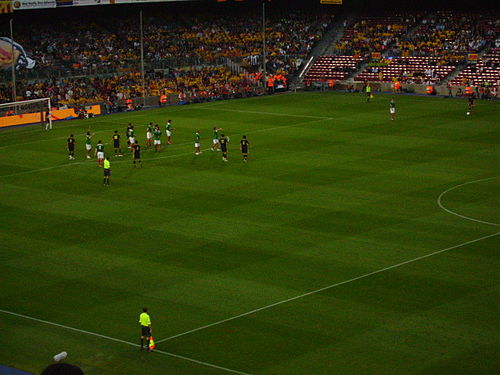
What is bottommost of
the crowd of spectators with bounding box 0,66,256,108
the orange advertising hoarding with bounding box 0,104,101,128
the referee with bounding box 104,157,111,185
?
the referee with bounding box 104,157,111,185

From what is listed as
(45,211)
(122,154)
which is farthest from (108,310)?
(122,154)

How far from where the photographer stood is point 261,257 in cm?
3238

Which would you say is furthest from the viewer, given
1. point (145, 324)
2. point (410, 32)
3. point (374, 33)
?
point (374, 33)

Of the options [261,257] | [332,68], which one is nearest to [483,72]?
[332,68]

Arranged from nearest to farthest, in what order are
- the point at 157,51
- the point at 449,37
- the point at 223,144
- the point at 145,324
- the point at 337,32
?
the point at 145,324 → the point at 223,144 → the point at 157,51 → the point at 449,37 → the point at 337,32

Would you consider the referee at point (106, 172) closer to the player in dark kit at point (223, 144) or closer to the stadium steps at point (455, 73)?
the player in dark kit at point (223, 144)

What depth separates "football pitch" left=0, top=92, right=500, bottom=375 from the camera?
24062 mm

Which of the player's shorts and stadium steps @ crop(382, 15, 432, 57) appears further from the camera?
stadium steps @ crop(382, 15, 432, 57)

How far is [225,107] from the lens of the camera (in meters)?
75.4

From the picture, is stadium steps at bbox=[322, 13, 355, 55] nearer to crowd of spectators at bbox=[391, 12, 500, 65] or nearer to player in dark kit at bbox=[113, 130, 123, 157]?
crowd of spectators at bbox=[391, 12, 500, 65]

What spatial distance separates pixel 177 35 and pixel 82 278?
214ft

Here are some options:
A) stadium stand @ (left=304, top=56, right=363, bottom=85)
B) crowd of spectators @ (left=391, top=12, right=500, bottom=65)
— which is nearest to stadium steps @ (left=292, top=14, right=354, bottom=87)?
stadium stand @ (left=304, top=56, right=363, bottom=85)

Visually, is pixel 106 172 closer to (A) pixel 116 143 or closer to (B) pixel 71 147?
(B) pixel 71 147

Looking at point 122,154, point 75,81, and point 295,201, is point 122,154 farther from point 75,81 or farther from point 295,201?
point 75,81
